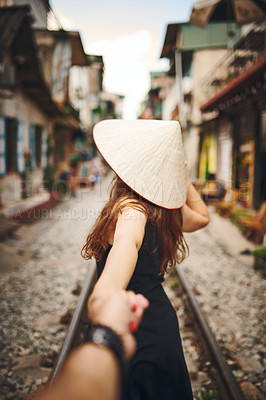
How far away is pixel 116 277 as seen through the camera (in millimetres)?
990

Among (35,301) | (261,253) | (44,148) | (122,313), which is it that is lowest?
(35,301)

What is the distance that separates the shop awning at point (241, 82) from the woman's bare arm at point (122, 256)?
808 centimetres

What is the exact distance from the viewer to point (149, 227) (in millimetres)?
1409

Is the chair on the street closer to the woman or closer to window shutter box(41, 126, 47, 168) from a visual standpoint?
the woman

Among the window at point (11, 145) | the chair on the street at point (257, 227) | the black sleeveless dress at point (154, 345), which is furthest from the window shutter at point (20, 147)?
the black sleeveless dress at point (154, 345)

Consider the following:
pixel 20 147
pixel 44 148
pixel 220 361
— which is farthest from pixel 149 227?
pixel 44 148

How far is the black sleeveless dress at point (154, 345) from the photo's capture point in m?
1.22

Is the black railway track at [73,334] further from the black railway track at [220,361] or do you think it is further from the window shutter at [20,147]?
the window shutter at [20,147]

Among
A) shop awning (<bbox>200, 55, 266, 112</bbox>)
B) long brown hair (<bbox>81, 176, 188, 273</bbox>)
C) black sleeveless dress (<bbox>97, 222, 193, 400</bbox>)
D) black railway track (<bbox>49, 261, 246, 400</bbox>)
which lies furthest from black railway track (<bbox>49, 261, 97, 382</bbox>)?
shop awning (<bbox>200, 55, 266, 112</bbox>)

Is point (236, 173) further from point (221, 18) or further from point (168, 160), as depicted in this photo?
point (168, 160)

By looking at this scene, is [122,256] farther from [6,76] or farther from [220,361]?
[6,76]

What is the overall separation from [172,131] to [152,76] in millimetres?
38841

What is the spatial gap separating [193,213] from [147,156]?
57 centimetres

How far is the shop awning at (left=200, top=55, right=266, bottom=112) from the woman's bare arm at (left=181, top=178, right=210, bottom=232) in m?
7.36
